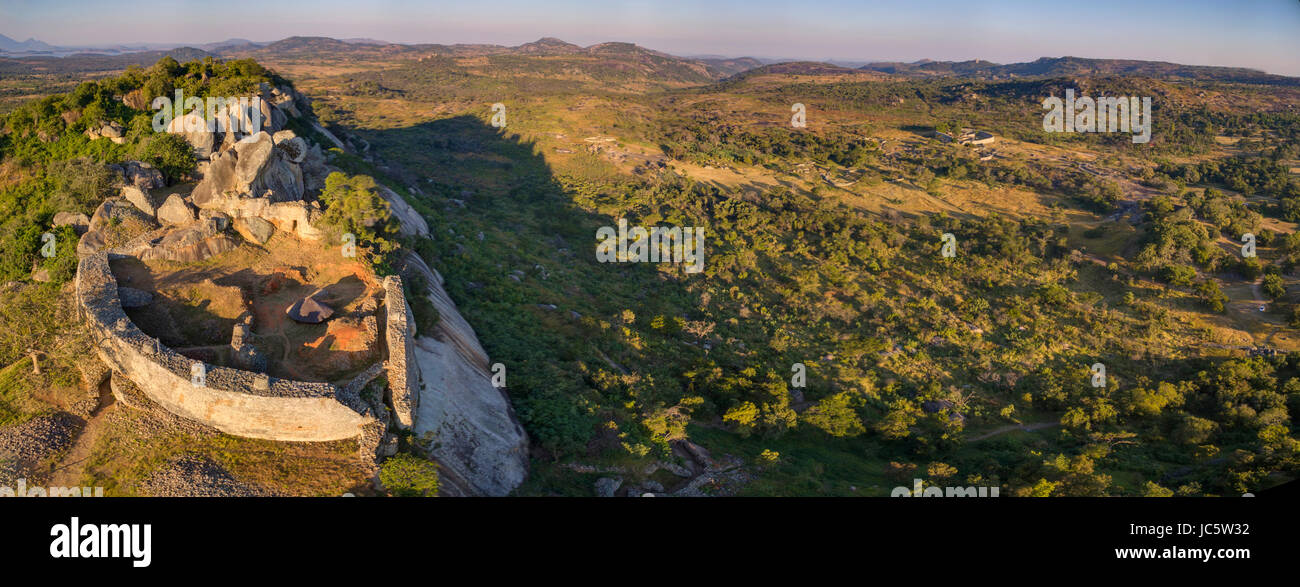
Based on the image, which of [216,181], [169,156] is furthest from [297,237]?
[169,156]

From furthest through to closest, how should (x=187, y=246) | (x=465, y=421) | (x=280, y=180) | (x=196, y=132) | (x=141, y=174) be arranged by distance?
(x=196, y=132) < (x=280, y=180) < (x=141, y=174) < (x=187, y=246) < (x=465, y=421)

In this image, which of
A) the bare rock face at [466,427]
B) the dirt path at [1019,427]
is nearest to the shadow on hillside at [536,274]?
the bare rock face at [466,427]

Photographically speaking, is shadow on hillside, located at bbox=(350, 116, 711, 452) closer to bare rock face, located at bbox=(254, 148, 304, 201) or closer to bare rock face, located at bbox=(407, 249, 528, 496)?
bare rock face, located at bbox=(407, 249, 528, 496)

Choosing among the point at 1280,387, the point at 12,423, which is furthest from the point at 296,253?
the point at 1280,387

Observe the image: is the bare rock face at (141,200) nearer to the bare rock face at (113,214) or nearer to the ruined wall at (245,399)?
the bare rock face at (113,214)

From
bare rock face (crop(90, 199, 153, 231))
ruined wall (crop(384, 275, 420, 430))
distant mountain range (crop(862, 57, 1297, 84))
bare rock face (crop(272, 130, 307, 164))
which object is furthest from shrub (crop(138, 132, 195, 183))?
distant mountain range (crop(862, 57, 1297, 84))

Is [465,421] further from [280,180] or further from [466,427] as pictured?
[280,180]
